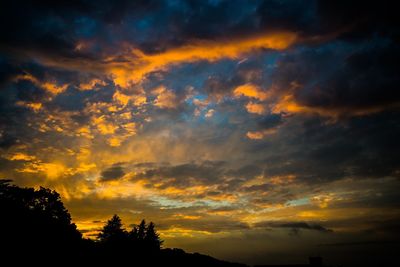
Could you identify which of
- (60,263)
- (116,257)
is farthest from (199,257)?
(60,263)

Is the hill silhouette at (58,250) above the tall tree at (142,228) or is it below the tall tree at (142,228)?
below

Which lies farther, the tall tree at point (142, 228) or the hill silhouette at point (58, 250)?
the tall tree at point (142, 228)

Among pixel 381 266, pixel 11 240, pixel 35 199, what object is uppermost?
pixel 35 199

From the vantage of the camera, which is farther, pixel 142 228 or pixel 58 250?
pixel 142 228

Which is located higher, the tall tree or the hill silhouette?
the tall tree

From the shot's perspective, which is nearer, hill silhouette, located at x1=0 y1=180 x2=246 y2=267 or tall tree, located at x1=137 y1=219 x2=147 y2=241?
hill silhouette, located at x1=0 y1=180 x2=246 y2=267

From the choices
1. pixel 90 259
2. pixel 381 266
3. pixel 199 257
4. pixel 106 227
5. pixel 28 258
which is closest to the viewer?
pixel 28 258

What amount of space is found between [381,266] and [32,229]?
159 feet

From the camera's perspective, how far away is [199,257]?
1275 inches

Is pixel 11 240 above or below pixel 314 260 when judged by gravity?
above

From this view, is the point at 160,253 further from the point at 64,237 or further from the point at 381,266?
the point at 381,266

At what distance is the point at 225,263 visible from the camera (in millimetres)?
33219

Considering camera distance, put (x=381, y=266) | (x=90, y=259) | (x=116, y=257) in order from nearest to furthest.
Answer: (x=90, y=259), (x=116, y=257), (x=381, y=266)

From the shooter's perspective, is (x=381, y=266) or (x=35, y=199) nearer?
(x=381, y=266)
